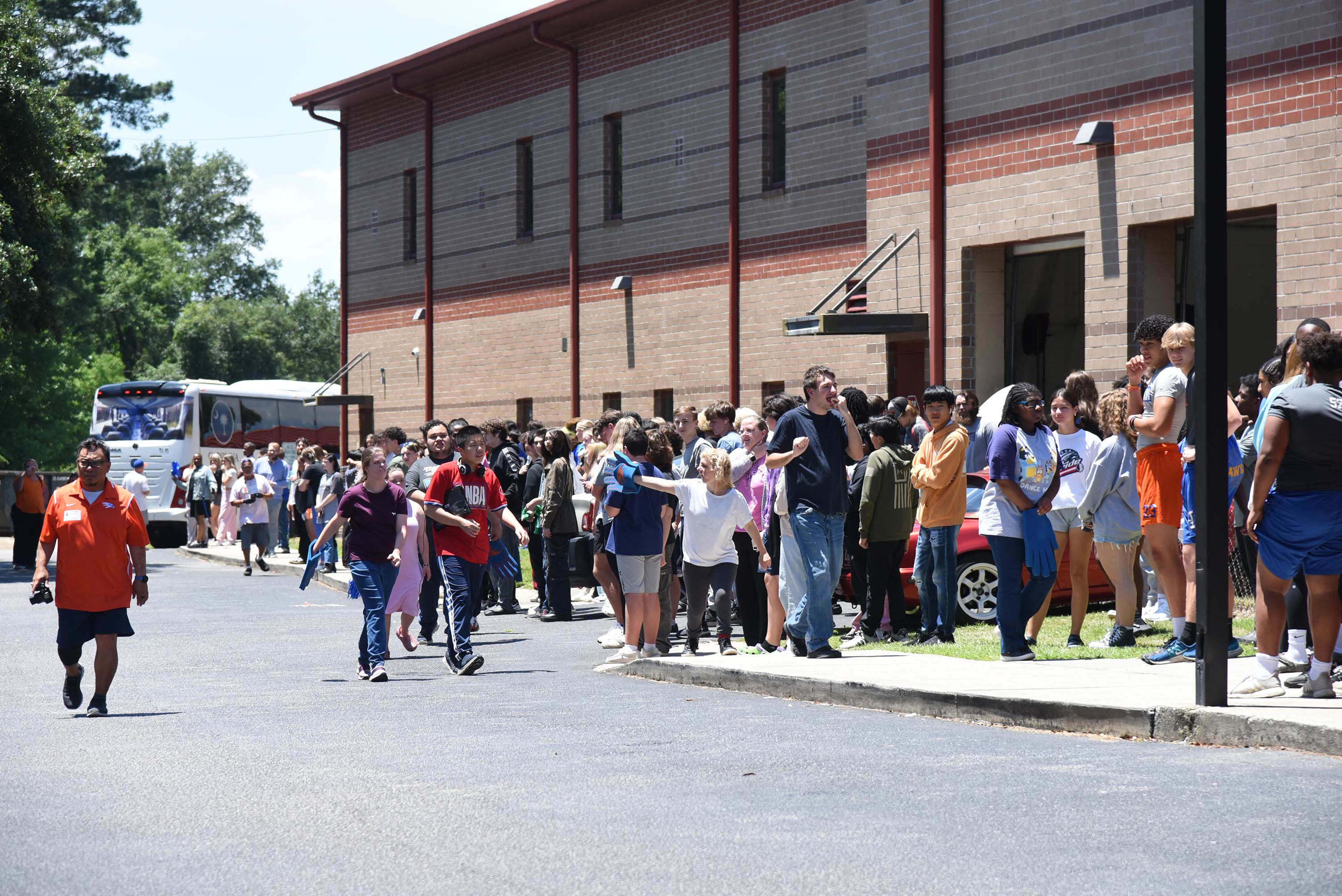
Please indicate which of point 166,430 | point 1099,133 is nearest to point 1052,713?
point 1099,133

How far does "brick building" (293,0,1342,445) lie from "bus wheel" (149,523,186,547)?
5386 millimetres

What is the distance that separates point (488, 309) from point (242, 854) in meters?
25.7

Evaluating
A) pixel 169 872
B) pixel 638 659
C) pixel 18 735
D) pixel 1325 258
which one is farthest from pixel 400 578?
pixel 1325 258

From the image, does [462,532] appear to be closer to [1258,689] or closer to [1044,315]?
[1258,689]

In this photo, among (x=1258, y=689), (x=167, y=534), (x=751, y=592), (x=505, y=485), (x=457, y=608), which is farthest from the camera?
(x=167, y=534)

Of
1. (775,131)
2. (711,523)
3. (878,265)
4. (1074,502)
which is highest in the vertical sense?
(775,131)

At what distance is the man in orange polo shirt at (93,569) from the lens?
10305 millimetres

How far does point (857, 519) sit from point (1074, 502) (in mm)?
1890

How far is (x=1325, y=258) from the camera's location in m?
15.2

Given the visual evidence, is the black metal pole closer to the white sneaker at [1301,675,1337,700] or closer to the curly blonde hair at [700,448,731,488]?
the white sneaker at [1301,675,1337,700]

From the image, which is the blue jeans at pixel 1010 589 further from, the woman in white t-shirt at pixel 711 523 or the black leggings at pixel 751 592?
the black leggings at pixel 751 592

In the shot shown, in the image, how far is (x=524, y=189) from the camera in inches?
1193

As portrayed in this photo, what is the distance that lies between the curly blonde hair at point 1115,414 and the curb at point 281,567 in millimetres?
9242

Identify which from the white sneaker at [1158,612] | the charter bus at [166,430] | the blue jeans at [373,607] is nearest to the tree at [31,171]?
the charter bus at [166,430]
